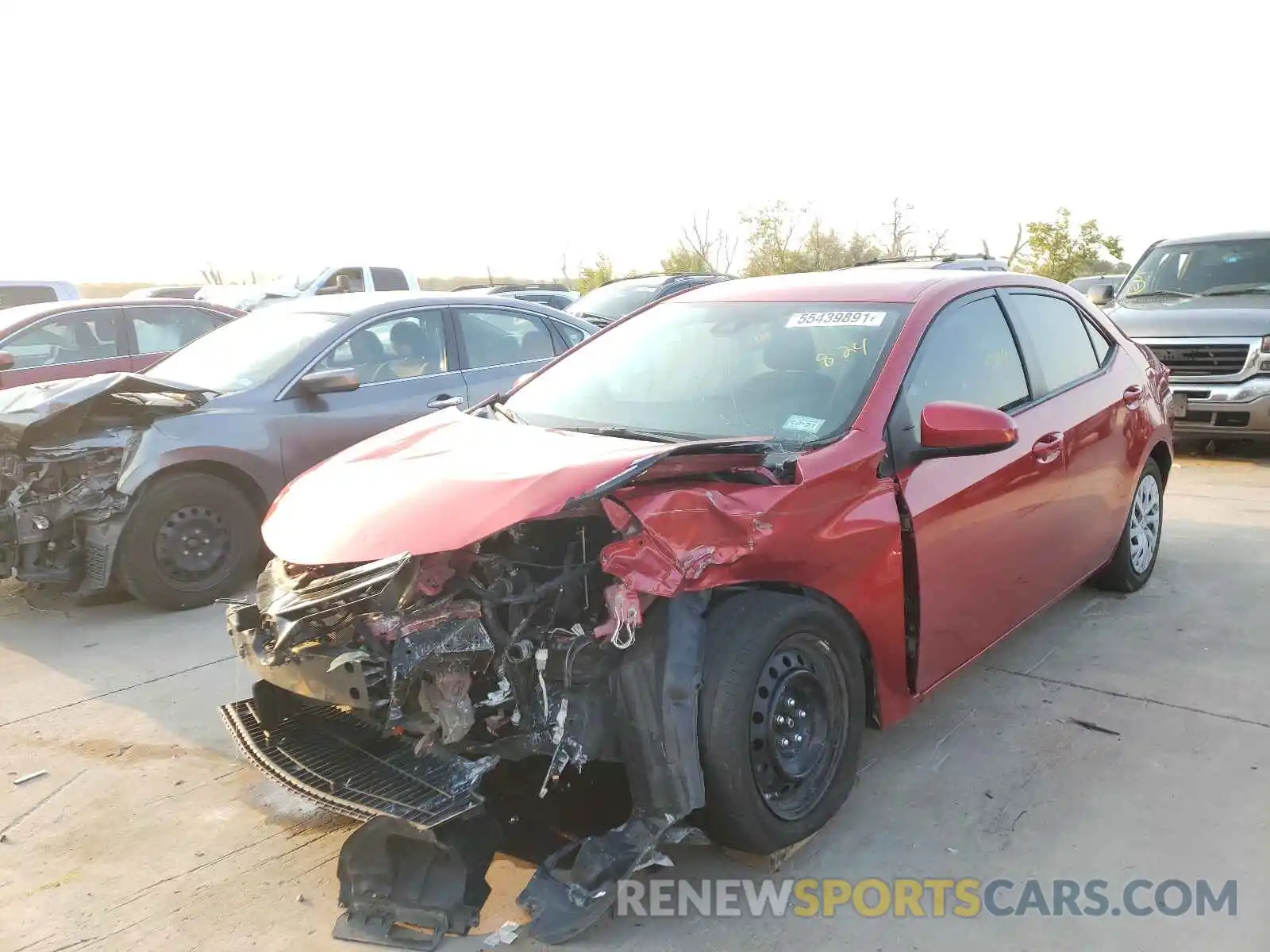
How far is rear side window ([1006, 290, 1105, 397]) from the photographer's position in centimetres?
428

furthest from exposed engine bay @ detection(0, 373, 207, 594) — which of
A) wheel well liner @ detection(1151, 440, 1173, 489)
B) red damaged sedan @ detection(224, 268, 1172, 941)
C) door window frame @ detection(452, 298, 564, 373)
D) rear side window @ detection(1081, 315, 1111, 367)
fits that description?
wheel well liner @ detection(1151, 440, 1173, 489)

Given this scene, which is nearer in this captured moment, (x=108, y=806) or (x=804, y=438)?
(x=804, y=438)

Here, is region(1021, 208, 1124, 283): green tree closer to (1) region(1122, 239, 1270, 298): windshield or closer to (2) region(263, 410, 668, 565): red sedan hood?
(1) region(1122, 239, 1270, 298): windshield

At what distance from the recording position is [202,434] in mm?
5527

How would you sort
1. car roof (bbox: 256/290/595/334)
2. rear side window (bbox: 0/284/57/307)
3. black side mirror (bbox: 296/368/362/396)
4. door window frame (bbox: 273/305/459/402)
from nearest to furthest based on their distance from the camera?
black side mirror (bbox: 296/368/362/396) < door window frame (bbox: 273/305/459/402) < car roof (bbox: 256/290/595/334) < rear side window (bbox: 0/284/57/307)

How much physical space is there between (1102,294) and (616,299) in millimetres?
5555

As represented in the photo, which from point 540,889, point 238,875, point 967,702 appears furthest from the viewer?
point 967,702

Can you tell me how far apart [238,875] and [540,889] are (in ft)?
3.48

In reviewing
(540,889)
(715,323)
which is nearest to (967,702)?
(715,323)

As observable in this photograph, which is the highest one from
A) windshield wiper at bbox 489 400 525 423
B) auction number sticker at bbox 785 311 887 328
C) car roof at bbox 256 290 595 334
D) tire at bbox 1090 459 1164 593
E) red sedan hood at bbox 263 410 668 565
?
car roof at bbox 256 290 595 334

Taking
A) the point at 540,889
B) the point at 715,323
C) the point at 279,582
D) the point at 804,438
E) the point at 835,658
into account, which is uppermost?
the point at 715,323

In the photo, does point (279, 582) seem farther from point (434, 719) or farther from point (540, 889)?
point (540, 889)

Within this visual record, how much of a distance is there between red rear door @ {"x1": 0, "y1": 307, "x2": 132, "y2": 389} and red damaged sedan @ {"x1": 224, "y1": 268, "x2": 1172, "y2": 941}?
5879 mm

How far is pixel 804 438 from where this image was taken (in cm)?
331
